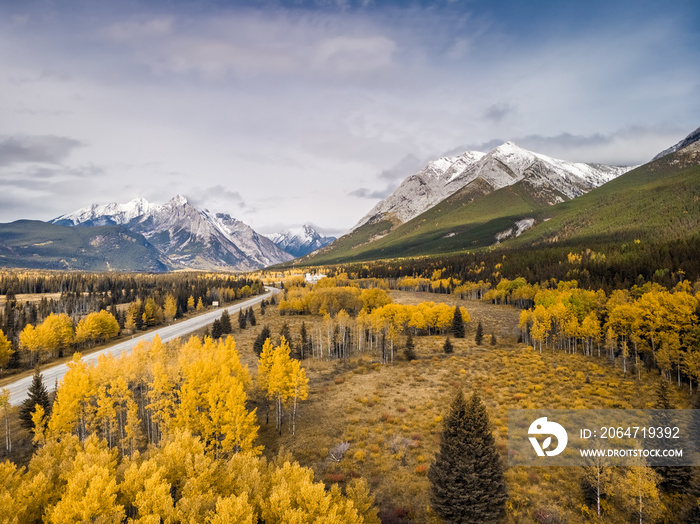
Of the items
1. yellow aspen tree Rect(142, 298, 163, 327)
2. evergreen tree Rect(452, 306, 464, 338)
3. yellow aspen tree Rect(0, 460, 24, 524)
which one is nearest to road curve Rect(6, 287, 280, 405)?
yellow aspen tree Rect(142, 298, 163, 327)

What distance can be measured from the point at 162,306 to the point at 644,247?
704 ft

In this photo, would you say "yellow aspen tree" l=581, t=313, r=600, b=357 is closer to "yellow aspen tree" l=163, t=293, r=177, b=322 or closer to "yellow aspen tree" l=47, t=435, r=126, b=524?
"yellow aspen tree" l=47, t=435, r=126, b=524

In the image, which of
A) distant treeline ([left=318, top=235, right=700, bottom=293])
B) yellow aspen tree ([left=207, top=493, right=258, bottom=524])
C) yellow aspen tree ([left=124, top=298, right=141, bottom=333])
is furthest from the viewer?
yellow aspen tree ([left=124, top=298, right=141, bottom=333])

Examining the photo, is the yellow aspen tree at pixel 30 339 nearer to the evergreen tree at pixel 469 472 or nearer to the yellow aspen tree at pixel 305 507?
the yellow aspen tree at pixel 305 507

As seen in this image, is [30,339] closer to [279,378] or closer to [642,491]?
[279,378]

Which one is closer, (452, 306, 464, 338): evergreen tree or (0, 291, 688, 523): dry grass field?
(0, 291, 688, 523): dry grass field

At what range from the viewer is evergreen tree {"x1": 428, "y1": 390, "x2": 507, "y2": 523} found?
23156 millimetres

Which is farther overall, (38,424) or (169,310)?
(169,310)

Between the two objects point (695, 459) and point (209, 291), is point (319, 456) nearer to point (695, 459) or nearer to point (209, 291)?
point (695, 459)

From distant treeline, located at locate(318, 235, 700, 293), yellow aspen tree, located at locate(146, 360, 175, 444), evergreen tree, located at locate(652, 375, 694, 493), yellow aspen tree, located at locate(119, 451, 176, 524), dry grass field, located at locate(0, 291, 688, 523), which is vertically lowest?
dry grass field, located at locate(0, 291, 688, 523)

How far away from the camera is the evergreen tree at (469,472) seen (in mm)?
23156

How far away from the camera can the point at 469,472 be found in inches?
917

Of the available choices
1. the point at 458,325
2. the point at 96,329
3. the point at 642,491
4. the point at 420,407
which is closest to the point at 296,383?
the point at 420,407

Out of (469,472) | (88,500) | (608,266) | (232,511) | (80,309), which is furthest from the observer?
(80,309)
